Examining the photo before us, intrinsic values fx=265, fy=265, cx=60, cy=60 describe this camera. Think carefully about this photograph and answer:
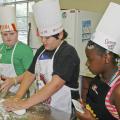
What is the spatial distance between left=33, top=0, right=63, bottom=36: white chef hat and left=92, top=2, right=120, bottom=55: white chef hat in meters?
0.35

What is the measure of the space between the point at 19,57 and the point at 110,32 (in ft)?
3.06

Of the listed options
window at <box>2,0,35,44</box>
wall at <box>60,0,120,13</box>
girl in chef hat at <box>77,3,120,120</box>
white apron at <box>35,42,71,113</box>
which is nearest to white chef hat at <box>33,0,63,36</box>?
white apron at <box>35,42,71,113</box>


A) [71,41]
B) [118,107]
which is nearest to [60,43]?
[118,107]

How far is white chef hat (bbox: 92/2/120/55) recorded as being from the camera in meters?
1.23

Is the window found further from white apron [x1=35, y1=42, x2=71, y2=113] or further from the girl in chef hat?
the girl in chef hat

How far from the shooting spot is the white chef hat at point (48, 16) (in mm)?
1565

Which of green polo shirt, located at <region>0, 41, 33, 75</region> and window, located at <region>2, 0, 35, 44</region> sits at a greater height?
window, located at <region>2, 0, 35, 44</region>

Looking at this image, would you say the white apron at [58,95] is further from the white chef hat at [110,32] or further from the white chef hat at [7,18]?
the white chef hat at [7,18]

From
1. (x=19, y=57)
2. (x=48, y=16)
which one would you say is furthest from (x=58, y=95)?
(x=19, y=57)

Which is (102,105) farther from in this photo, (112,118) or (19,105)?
(19,105)

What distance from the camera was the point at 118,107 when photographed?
3.40 feet

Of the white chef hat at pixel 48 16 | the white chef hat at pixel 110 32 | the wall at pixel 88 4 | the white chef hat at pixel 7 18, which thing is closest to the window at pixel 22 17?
the wall at pixel 88 4

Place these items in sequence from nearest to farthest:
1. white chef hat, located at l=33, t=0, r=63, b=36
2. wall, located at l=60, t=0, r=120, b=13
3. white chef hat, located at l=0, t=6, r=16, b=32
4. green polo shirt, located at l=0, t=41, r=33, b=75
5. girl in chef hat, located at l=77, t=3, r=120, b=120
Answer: girl in chef hat, located at l=77, t=3, r=120, b=120, white chef hat, located at l=33, t=0, r=63, b=36, green polo shirt, located at l=0, t=41, r=33, b=75, white chef hat, located at l=0, t=6, r=16, b=32, wall, located at l=60, t=0, r=120, b=13

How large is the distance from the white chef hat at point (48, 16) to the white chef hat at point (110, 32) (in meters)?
0.35
